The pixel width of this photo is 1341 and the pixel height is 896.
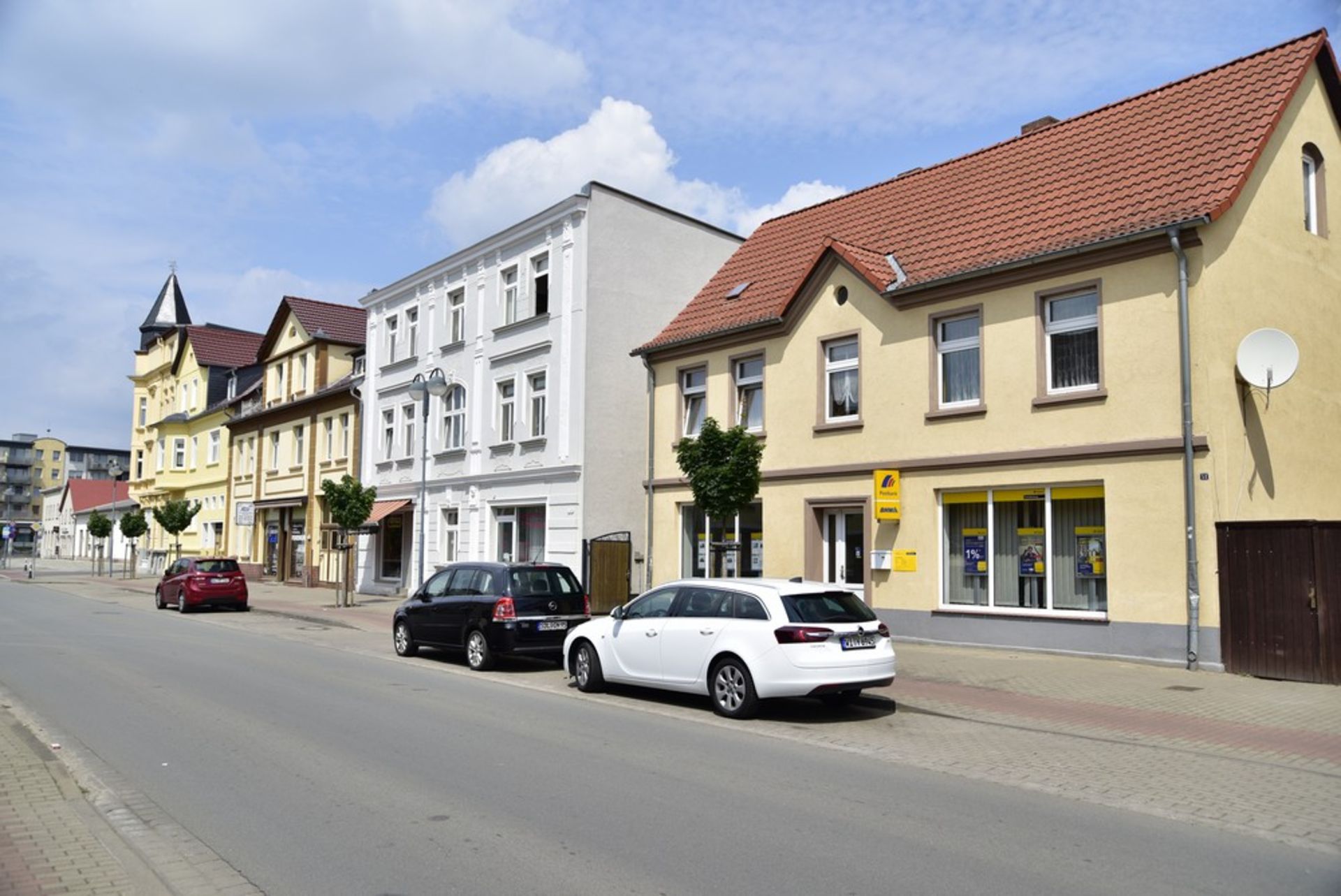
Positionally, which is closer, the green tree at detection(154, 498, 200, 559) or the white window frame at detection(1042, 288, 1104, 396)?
the white window frame at detection(1042, 288, 1104, 396)

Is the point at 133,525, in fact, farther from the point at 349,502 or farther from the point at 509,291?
the point at 509,291

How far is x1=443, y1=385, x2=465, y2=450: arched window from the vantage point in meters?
30.1

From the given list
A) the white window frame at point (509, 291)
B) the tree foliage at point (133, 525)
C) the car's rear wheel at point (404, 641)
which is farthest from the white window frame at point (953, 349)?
the tree foliage at point (133, 525)

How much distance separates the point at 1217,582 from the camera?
13578mm

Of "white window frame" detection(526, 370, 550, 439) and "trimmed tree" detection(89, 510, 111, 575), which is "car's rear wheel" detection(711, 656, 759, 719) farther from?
"trimmed tree" detection(89, 510, 111, 575)

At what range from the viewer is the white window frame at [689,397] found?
883 inches

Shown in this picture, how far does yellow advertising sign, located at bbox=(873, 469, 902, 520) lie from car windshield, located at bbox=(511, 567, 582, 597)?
5.37 metres

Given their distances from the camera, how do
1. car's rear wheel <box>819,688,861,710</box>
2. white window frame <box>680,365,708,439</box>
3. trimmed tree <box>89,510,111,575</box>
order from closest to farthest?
car's rear wheel <box>819,688,861,710</box> → white window frame <box>680,365,708,439</box> → trimmed tree <box>89,510,111,575</box>

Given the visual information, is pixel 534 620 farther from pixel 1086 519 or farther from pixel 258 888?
pixel 258 888

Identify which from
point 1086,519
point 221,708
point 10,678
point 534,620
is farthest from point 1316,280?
point 10,678

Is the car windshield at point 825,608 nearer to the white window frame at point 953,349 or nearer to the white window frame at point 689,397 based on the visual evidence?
the white window frame at point 953,349

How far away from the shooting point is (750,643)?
1099 centimetres

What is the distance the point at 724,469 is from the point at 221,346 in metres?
A: 44.9

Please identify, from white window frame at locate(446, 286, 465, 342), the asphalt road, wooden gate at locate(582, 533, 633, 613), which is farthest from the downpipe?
white window frame at locate(446, 286, 465, 342)
